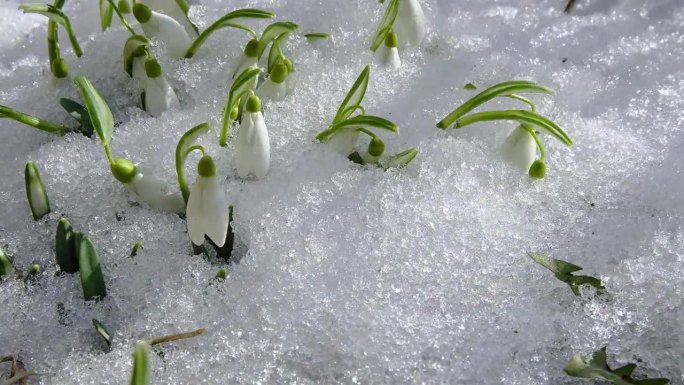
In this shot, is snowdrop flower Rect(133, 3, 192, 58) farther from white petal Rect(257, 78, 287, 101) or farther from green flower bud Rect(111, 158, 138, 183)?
green flower bud Rect(111, 158, 138, 183)

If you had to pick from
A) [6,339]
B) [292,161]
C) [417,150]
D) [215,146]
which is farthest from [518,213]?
[6,339]

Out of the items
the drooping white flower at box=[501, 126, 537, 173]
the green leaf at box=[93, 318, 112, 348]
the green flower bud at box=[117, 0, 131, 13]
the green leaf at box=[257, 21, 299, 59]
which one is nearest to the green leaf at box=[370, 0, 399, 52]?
the green leaf at box=[257, 21, 299, 59]

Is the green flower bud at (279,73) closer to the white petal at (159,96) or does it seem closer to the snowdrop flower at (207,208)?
the white petal at (159,96)

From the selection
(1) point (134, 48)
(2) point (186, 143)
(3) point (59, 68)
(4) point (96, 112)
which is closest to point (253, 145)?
(2) point (186, 143)

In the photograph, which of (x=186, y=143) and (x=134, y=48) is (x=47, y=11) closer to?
(x=134, y=48)

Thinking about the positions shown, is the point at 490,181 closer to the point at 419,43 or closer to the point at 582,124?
the point at 582,124

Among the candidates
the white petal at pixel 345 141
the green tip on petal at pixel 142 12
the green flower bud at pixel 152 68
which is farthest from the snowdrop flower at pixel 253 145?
the green tip on petal at pixel 142 12
